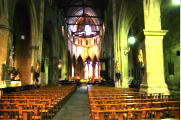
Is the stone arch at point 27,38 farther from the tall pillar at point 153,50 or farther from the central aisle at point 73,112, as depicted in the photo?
the tall pillar at point 153,50

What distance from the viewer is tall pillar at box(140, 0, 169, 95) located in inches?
316

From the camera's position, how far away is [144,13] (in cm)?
855

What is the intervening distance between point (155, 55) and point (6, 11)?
30.2ft

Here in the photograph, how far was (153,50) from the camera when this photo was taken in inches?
327

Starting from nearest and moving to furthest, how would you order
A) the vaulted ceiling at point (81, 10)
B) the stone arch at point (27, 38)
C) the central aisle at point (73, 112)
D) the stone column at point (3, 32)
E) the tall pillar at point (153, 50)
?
the central aisle at point (73, 112) < the tall pillar at point (153, 50) < the stone column at point (3, 32) < the stone arch at point (27, 38) < the vaulted ceiling at point (81, 10)

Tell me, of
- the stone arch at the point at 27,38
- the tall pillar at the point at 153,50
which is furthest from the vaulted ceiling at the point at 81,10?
the tall pillar at the point at 153,50

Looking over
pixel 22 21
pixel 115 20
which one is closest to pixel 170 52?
pixel 115 20

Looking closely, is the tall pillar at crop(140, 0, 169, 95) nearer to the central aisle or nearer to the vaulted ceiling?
the central aisle

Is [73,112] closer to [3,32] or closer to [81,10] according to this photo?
[3,32]

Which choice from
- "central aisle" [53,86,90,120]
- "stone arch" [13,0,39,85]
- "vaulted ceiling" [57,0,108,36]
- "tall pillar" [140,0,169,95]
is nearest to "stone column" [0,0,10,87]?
"central aisle" [53,86,90,120]

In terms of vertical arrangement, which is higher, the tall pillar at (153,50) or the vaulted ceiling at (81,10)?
the vaulted ceiling at (81,10)

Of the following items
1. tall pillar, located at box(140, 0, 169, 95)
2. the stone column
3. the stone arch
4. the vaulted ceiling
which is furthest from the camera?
the vaulted ceiling

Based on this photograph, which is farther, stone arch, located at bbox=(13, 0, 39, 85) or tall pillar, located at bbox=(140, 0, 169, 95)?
stone arch, located at bbox=(13, 0, 39, 85)

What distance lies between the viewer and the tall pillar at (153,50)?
8016 mm
